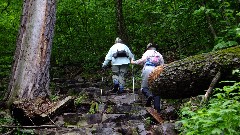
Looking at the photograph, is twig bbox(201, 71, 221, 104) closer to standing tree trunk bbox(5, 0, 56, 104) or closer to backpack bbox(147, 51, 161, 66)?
backpack bbox(147, 51, 161, 66)

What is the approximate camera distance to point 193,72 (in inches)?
221

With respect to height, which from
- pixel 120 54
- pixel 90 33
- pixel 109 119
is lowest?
pixel 109 119

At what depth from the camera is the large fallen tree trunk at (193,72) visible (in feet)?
17.9

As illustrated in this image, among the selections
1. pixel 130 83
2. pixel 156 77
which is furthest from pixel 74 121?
pixel 130 83

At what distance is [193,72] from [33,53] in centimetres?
402

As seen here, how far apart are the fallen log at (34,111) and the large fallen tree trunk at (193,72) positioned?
219 cm

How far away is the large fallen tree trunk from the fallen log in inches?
86.2

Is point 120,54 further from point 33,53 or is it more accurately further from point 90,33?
point 90,33

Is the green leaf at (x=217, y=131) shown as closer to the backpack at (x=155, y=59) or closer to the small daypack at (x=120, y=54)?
the backpack at (x=155, y=59)

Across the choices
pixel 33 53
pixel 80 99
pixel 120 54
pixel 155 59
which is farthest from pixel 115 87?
pixel 33 53

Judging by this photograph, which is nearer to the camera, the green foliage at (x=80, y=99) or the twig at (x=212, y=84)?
the twig at (x=212, y=84)

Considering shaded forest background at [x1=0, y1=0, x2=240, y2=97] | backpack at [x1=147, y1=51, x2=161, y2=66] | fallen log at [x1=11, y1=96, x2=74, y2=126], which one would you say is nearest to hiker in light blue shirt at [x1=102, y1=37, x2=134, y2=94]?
backpack at [x1=147, y1=51, x2=161, y2=66]

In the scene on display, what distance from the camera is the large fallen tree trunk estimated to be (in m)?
5.44

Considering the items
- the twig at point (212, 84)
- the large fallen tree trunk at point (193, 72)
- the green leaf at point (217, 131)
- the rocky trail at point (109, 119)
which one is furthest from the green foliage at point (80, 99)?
the green leaf at point (217, 131)
